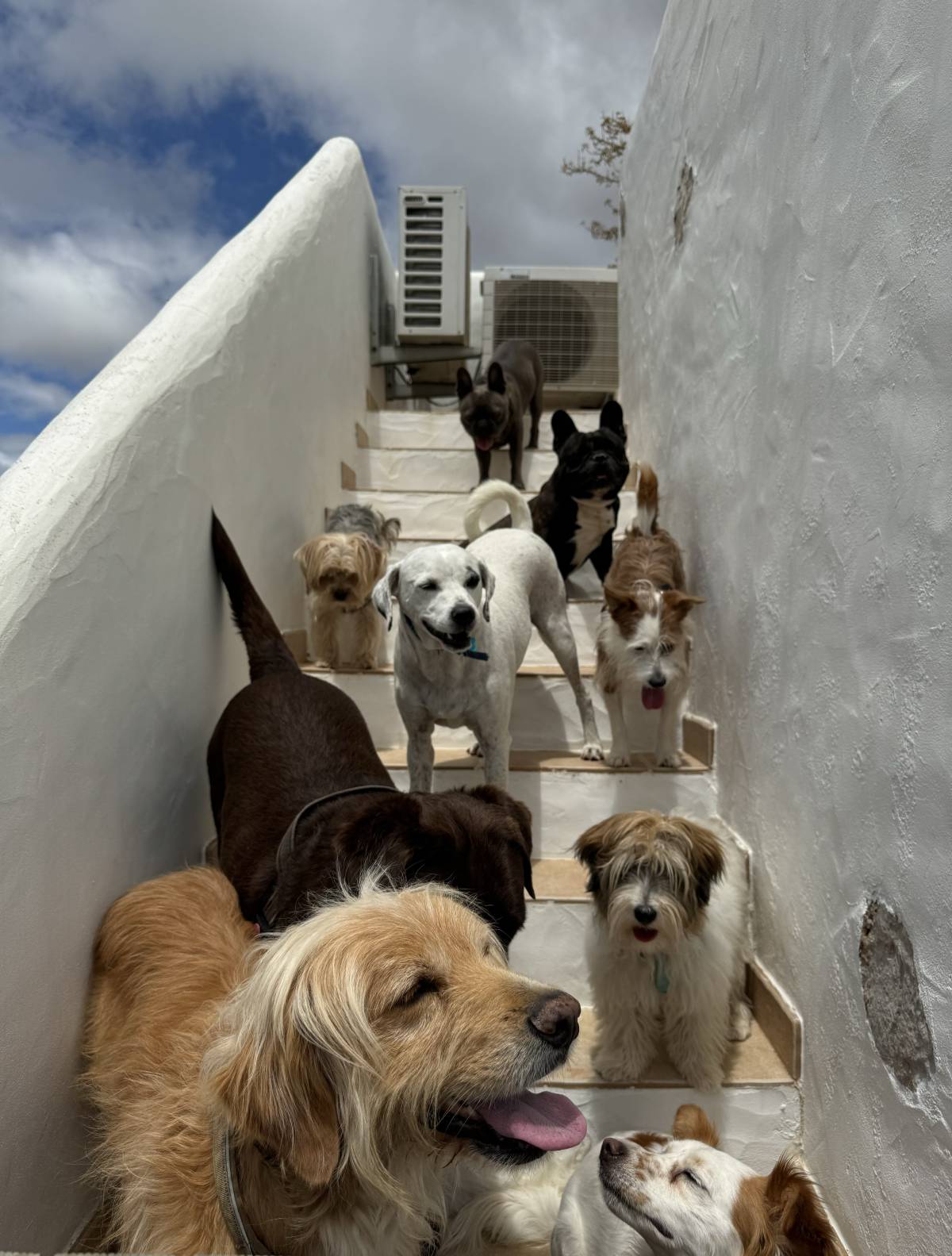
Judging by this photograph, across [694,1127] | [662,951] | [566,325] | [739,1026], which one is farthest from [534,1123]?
[566,325]

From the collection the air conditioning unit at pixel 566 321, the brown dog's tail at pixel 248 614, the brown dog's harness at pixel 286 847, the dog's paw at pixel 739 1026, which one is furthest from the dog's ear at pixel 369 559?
the air conditioning unit at pixel 566 321

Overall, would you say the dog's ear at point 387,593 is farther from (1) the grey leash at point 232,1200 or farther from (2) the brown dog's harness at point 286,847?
(1) the grey leash at point 232,1200

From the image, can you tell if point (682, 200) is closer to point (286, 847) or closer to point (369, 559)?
point (369, 559)

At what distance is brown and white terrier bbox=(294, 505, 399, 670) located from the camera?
12.3 ft

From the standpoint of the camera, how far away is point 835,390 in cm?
191

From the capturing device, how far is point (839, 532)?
188 centimetres

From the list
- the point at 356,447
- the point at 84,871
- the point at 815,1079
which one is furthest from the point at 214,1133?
the point at 356,447

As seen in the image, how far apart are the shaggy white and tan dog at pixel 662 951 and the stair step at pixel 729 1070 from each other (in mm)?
25

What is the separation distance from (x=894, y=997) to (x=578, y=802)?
4.93 feet

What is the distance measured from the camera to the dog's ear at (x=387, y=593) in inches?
109

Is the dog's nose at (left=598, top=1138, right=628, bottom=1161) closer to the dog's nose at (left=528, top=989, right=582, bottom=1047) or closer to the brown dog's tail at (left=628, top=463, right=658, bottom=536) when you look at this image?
the dog's nose at (left=528, top=989, right=582, bottom=1047)

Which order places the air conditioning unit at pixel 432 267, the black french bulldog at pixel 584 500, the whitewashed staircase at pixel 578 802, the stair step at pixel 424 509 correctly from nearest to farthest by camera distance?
the whitewashed staircase at pixel 578 802 → the black french bulldog at pixel 584 500 → the stair step at pixel 424 509 → the air conditioning unit at pixel 432 267

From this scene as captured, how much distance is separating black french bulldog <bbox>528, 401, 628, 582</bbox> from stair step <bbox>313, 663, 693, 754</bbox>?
32.2 inches

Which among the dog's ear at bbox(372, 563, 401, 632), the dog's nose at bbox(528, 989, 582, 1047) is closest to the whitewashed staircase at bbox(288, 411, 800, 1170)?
the dog's ear at bbox(372, 563, 401, 632)
